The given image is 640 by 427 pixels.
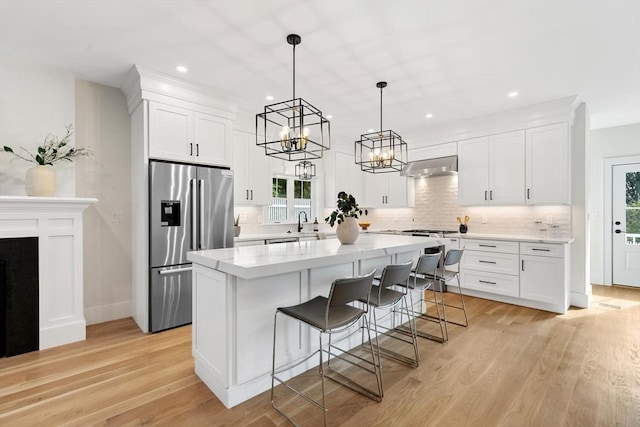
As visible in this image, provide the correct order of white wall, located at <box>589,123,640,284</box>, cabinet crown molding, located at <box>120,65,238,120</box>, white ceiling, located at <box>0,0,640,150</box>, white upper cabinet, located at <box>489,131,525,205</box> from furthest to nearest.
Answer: white wall, located at <box>589,123,640,284</box> → white upper cabinet, located at <box>489,131,525,205</box> → cabinet crown molding, located at <box>120,65,238,120</box> → white ceiling, located at <box>0,0,640,150</box>

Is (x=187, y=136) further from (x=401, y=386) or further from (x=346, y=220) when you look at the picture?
(x=401, y=386)

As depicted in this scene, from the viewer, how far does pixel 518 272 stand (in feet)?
14.1

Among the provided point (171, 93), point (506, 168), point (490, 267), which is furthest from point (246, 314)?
point (506, 168)

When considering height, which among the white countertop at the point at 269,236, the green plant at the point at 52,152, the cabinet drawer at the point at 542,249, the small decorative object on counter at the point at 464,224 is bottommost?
the cabinet drawer at the point at 542,249

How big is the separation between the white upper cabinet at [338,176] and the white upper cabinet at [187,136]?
100 inches

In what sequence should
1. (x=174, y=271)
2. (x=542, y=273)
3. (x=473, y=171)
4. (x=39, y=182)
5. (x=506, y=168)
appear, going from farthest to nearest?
(x=473, y=171)
(x=506, y=168)
(x=542, y=273)
(x=174, y=271)
(x=39, y=182)

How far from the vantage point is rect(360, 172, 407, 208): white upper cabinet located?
242 inches

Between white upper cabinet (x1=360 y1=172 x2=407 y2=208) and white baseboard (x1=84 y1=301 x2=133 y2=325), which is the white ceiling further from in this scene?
white baseboard (x1=84 y1=301 x2=133 y2=325)

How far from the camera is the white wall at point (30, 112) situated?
10.2 feet

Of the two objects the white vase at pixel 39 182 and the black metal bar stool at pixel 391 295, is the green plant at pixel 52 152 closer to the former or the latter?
the white vase at pixel 39 182

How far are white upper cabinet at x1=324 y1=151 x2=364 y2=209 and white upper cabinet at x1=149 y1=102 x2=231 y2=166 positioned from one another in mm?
2548

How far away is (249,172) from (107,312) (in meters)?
2.62

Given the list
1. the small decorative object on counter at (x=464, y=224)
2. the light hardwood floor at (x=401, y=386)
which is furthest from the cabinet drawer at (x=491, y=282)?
the light hardwood floor at (x=401, y=386)

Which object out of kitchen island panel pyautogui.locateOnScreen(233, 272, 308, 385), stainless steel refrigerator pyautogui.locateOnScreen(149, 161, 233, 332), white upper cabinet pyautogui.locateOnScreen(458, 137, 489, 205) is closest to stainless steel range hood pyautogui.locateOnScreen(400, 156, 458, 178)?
white upper cabinet pyautogui.locateOnScreen(458, 137, 489, 205)
